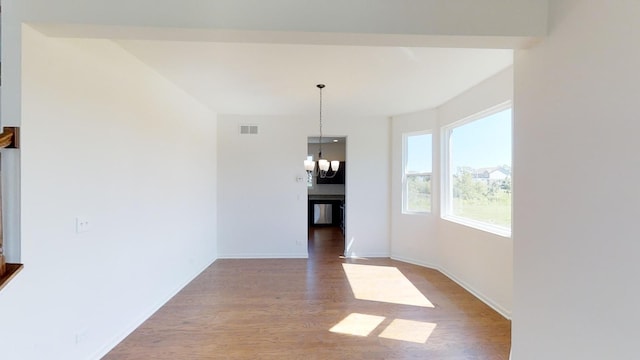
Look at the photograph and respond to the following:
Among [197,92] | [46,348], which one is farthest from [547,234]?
[197,92]

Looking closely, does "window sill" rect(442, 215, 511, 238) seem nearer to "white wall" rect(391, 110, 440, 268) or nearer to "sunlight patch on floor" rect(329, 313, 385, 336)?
"white wall" rect(391, 110, 440, 268)

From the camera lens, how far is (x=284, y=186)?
5.45 metres

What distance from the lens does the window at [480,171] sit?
3.31m

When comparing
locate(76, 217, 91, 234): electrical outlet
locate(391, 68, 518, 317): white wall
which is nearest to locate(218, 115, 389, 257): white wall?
locate(391, 68, 518, 317): white wall

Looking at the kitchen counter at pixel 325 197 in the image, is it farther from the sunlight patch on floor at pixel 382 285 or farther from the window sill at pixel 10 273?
the window sill at pixel 10 273

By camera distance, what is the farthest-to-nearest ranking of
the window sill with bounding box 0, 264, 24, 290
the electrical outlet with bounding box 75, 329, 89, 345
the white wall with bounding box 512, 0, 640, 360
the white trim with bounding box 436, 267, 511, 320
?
the white trim with bounding box 436, 267, 511, 320 < the electrical outlet with bounding box 75, 329, 89, 345 < the window sill with bounding box 0, 264, 24, 290 < the white wall with bounding box 512, 0, 640, 360

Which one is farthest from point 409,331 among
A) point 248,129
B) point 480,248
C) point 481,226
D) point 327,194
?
point 327,194

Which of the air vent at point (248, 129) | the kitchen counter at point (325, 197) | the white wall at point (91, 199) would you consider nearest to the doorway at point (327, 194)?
the kitchen counter at point (325, 197)

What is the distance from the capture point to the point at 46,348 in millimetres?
1898

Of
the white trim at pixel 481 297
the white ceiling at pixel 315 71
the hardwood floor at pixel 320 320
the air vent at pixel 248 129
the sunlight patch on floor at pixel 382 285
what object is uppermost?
the white ceiling at pixel 315 71

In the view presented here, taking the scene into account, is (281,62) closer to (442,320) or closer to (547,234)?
(547,234)

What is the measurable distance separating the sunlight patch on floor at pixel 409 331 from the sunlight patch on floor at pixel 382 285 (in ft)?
1.54

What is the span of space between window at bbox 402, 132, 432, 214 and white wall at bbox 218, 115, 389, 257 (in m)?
0.37

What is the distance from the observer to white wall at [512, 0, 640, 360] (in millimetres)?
1283
